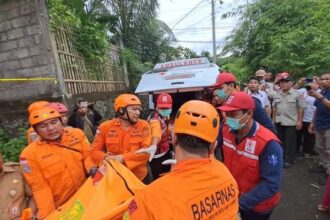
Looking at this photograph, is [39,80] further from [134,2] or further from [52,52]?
[134,2]

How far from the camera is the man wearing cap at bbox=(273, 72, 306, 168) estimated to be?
6.30 metres

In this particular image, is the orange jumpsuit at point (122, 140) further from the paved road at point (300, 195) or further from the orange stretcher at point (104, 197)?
the paved road at point (300, 195)

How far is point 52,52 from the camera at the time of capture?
6.48 m

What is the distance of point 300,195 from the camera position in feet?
16.3

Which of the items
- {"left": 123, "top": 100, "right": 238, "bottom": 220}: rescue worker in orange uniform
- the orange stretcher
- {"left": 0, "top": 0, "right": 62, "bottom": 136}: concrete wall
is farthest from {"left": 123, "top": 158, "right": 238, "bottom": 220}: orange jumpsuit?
{"left": 0, "top": 0, "right": 62, "bottom": 136}: concrete wall

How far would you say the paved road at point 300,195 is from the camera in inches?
170

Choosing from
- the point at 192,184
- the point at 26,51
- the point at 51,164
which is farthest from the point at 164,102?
the point at 192,184

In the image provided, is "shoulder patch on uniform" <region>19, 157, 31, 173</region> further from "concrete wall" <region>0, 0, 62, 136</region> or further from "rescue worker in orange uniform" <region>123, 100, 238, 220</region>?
"concrete wall" <region>0, 0, 62, 136</region>

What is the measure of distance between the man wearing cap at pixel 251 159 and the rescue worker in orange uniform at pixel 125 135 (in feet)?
3.28

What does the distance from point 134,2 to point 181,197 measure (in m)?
12.2

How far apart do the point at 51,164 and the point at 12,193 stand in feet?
1.34

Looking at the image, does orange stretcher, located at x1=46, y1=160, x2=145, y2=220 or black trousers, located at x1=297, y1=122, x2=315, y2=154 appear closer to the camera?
orange stretcher, located at x1=46, y1=160, x2=145, y2=220

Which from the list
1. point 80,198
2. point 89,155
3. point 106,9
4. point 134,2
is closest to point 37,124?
point 89,155

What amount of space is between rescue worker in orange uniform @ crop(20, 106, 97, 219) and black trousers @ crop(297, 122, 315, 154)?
5278 millimetres
